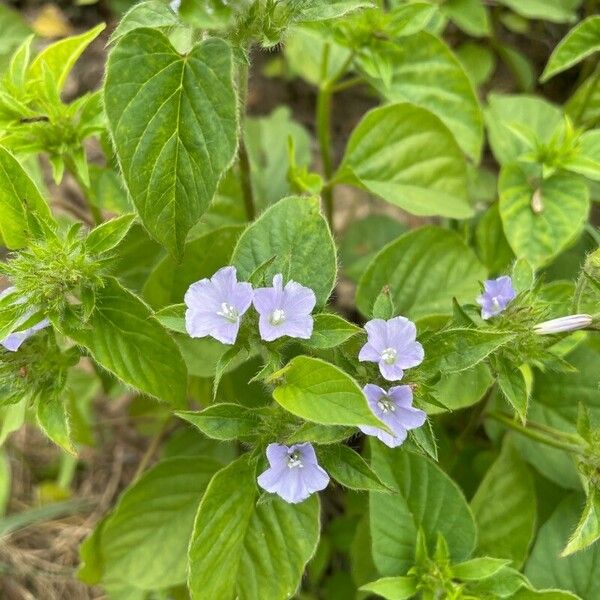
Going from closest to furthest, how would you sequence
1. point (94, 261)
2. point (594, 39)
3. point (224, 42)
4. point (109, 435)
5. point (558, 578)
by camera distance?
point (224, 42), point (94, 261), point (558, 578), point (594, 39), point (109, 435)

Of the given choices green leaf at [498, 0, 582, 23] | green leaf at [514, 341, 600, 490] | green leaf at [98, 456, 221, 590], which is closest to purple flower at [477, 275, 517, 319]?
green leaf at [514, 341, 600, 490]

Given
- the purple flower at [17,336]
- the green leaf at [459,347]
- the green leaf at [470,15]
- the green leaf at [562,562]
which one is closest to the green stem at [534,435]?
the green leaf at [562,562]

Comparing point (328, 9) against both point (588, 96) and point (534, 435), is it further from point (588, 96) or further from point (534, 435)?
point (588, 96)

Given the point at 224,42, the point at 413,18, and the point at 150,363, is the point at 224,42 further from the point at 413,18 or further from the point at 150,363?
the point at 413,18

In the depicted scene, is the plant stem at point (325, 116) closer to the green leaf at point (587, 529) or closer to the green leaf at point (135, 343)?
the green leaf at point (135, 343)

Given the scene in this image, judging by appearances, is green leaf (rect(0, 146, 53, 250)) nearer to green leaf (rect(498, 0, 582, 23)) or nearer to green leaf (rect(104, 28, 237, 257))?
green leaf (rect(104, 28, 237, 257))

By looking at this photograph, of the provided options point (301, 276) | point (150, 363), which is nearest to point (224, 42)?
point (301, 276)

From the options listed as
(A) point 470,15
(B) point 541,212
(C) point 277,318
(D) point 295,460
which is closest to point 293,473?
(D) point 295,460
